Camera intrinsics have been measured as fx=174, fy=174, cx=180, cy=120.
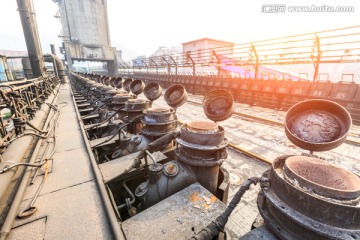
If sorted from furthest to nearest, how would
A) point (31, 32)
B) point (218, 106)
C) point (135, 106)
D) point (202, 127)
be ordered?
point (31, 32) → point (135, 106) → point (218, 106) → point (202, 127)

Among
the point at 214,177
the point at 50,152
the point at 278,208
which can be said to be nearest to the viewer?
the point at 278,208

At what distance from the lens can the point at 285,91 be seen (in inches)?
420

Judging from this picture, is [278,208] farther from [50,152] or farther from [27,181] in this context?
[50,152]

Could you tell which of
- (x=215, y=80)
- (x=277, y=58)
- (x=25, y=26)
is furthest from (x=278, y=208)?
(x=25, y=26)

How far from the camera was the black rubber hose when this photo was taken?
73.1 inches

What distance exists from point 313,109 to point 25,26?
1605 centimetres

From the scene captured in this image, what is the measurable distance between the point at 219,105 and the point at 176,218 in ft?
7.07

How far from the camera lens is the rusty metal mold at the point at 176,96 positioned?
14.5 ft

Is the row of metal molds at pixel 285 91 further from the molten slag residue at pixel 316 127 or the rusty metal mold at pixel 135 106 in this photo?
the rusty metal mold at pixel 135 106

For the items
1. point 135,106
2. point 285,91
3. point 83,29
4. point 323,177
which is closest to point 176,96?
point 135,106

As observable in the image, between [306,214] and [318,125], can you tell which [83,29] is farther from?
[306,214]

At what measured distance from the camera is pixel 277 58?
12.2 meters

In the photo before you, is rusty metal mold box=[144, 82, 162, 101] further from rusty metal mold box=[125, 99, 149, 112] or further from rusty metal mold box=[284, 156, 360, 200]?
rusty metal mold box=[284, 156, 360, 200]

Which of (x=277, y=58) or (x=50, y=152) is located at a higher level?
(x=277, y=58)
